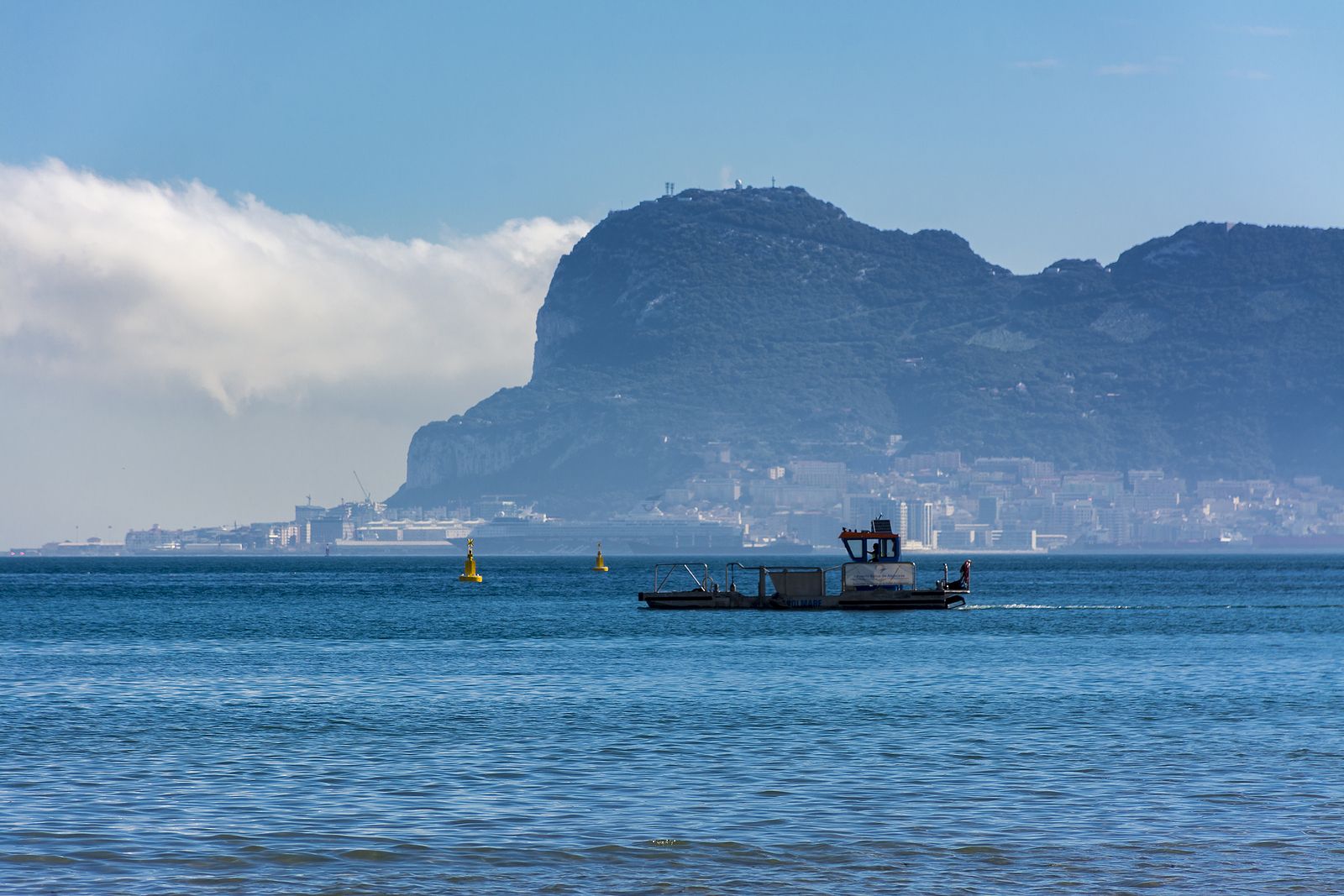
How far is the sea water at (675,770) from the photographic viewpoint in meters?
28.3

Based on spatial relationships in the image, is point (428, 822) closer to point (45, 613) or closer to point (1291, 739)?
point (1291, 739)

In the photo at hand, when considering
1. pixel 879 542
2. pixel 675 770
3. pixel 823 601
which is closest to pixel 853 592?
pixel 823 601

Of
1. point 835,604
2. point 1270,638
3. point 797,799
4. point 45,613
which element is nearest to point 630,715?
point 797,799

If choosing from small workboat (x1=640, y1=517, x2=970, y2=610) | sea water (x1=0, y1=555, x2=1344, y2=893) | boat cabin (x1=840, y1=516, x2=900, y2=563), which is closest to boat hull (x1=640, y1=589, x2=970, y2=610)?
small workboat (x1=640, y1=517, x2=970, y2=610)

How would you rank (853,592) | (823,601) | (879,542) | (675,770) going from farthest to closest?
(879,542)
(823,601)
(853,592)
(675,770)

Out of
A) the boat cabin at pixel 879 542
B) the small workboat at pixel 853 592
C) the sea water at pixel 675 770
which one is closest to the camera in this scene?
the sea water at pixel 675 770

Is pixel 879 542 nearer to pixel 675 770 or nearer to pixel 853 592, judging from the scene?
pixel 853 592

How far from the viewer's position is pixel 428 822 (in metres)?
32.2

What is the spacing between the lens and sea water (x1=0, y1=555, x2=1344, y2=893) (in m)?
28.3

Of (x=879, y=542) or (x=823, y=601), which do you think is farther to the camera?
(x=879, y=542)

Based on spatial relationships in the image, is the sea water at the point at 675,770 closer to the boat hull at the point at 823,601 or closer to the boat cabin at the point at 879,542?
the boat cabin at the point at 879,542

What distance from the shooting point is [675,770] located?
39.0 meters

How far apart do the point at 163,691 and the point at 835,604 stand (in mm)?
62232

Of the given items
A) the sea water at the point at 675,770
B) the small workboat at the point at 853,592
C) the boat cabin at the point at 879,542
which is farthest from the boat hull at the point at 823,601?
the sea water at the point at 675,770
